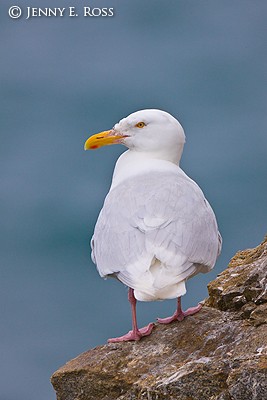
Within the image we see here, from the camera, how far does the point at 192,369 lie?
27.0 ft

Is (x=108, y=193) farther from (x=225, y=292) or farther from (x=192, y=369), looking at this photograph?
(x=192, y=369)

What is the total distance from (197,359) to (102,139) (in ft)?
10.5

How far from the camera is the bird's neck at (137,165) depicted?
9.95 m

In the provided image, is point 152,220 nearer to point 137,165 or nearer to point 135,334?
point 135,334

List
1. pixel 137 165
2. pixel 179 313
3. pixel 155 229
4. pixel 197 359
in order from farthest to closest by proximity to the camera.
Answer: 1. pixel 137 165
2. pixel 179 313
3. pixel 155 229
4. pixel 197 359

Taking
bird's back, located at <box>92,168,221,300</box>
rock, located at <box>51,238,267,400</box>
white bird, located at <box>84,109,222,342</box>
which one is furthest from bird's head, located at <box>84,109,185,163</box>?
rock, located at <box>51,238,267,400</box>

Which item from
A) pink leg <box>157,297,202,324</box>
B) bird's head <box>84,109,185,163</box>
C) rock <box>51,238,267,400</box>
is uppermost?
bird's head <box>84,109,185,163</box>

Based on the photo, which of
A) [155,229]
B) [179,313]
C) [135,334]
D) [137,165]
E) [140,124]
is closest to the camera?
[155,229]

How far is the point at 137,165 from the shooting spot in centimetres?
1013

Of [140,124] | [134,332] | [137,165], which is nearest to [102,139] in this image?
[140,124]

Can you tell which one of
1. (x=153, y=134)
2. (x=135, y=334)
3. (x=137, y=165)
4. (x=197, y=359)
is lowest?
(x=197, y=359)

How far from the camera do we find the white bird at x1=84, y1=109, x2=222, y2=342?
8375 millimetres

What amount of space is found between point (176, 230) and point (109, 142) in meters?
2.20

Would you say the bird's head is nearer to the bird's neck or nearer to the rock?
the bird's neck
